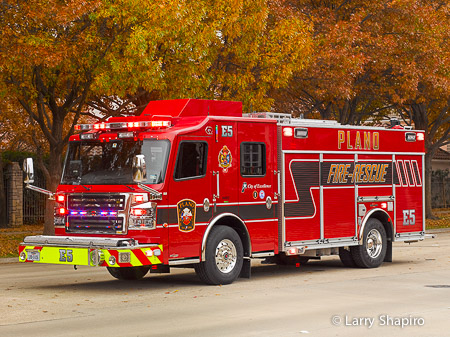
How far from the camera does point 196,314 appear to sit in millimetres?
10688

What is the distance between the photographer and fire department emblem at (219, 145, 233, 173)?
13906mm

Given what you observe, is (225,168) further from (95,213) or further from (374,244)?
(374,244)

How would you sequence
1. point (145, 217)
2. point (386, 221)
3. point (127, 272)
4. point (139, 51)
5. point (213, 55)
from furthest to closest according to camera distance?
point (213, 55), point (139, 51), point (386, 221), point (127, 272), point (145, 217)

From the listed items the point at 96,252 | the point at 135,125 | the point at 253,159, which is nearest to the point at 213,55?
the point at 253,159

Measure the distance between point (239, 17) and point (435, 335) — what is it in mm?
14731

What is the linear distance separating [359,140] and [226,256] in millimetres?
4354

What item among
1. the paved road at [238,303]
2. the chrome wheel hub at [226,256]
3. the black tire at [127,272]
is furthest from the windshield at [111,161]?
the black tire at [127,272]

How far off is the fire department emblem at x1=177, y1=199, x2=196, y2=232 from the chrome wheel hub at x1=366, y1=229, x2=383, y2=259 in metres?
4.98

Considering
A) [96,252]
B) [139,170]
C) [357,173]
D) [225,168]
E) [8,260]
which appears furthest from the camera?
[8,260]

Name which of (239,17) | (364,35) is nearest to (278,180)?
(239,17)

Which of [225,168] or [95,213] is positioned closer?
[95,213]

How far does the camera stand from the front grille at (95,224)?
12969mm

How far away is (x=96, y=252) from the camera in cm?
1249

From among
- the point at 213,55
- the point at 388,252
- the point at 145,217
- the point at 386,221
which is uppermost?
the point at 213,55
